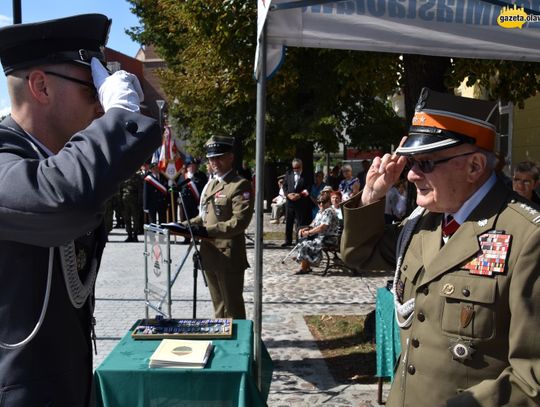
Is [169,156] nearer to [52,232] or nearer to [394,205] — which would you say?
[394,205]

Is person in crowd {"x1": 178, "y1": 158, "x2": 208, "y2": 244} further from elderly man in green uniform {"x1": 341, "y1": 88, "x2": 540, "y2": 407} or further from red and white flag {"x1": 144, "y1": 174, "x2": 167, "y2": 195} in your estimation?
elderly man in green uniform {"x1": 341, "y1": 88, "x2": 540, "y2": 407}

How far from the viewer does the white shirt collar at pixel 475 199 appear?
2174 millimetres

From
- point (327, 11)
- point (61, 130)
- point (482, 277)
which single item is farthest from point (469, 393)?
point (327, 11)

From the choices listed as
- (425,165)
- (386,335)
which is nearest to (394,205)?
(386,335)

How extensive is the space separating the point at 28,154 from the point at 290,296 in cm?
742

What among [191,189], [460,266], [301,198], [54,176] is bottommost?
[301,198]

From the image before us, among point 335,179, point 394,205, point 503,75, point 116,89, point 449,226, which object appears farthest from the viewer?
point 335,179

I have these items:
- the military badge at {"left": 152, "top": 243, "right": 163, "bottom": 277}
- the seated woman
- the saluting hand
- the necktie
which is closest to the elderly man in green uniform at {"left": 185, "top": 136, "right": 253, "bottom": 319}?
the military badge at {"left": 152, "top": 243, "right": 163, "bottom": 277}

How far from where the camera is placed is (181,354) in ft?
10.4

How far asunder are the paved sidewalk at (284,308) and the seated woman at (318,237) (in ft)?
1.05

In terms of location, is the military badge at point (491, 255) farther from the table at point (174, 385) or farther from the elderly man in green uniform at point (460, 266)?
the table at point (174, 385)

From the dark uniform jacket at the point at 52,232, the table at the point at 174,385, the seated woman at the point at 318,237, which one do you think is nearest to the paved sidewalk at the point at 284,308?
the seated woman at the point at 318,237

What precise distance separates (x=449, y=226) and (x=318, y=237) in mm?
8601

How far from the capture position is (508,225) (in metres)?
2.02
